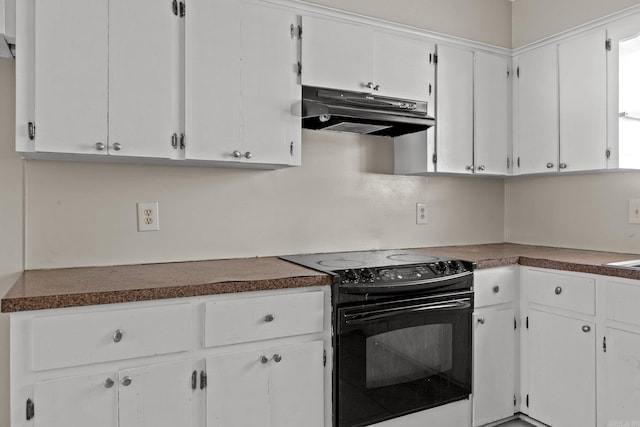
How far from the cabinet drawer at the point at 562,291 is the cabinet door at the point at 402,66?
113 cm

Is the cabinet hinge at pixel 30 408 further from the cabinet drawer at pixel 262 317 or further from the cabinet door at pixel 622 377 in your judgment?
the cabinet door at pixel 622 377

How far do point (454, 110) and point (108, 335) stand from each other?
2128mm

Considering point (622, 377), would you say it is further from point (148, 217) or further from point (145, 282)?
point (148, 217)

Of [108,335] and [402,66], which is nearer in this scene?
[108,335]

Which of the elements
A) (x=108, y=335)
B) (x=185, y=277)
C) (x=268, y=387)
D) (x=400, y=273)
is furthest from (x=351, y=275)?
(x=108, y=335)

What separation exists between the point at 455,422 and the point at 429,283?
2.36 feet

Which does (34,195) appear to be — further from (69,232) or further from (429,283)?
(429,283)

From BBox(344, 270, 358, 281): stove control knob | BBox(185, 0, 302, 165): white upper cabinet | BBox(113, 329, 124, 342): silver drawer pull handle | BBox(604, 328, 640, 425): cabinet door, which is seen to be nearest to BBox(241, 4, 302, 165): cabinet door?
BBox(185, 0, 302, 165): white upper cabinet

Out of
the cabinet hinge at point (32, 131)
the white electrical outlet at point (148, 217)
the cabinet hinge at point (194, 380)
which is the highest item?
the cabinet hinge at point (32, 131)

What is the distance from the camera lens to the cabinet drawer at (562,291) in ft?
6.81

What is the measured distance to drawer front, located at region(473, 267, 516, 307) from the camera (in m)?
2.25

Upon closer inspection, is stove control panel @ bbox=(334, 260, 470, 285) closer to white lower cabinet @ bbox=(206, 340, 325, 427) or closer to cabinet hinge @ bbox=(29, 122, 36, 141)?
white lower cabinet @ bbox=(206, 340, 325, 427)

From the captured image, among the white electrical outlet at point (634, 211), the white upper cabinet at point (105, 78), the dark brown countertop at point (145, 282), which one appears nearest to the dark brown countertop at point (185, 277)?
the dark brown countertop at point (145, 282)

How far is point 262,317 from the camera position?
1.71 metres
